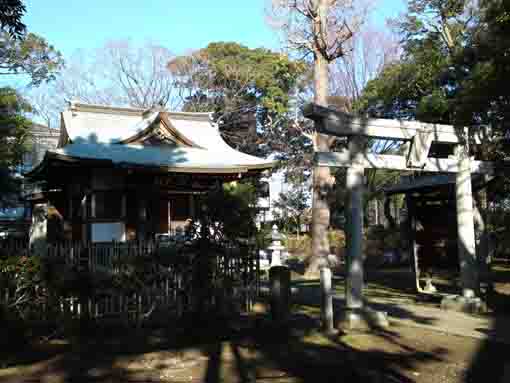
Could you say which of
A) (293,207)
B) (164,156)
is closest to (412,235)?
(164,156)

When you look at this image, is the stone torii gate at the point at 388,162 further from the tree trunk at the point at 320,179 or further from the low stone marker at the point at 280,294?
the tree trunk at the point at 320,179

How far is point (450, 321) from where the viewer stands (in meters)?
8.76

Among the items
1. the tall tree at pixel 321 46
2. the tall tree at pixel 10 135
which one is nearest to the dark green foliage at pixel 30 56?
the tall tree at pixel 10 135

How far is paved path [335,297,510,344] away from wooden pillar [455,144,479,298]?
2.23 ft

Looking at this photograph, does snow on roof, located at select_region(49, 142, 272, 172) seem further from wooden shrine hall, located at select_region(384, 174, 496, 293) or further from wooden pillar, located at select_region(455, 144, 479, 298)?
wooden pillar, located at select_region(455, 144, 479, 298)

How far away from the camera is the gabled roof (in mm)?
14602

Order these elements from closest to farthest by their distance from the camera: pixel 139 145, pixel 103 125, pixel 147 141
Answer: pixel 139 145, pixel 147 141, pixel 103 125

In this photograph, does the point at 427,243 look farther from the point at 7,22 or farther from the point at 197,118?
the point at 197,118

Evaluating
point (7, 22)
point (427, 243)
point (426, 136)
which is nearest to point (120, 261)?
point (7, 22)

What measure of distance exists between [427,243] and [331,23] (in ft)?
33.1

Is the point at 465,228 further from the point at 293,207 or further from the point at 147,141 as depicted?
the point at 293,207

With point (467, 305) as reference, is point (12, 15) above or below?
above

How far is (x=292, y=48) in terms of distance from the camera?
63.0 ft

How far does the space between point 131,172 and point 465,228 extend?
29.2ft
